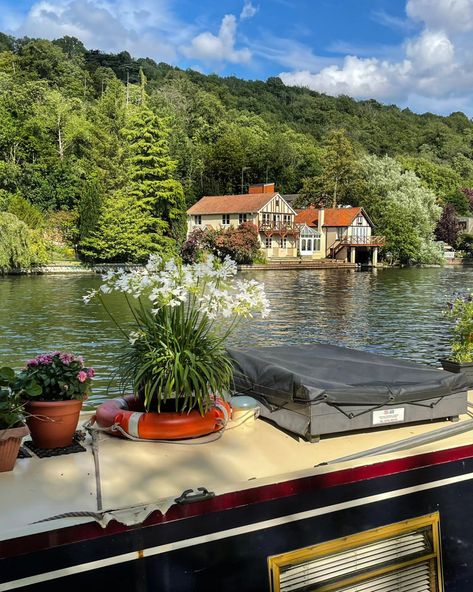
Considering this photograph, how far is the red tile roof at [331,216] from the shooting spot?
213ft

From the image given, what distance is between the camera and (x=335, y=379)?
4441mm

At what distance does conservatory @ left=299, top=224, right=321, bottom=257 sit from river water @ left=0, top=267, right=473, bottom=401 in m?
27.7

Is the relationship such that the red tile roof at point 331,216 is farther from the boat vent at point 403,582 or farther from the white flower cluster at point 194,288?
the boat vent at point 403,582

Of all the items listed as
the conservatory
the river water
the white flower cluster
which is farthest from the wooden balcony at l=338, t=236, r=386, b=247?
the white flower cluster

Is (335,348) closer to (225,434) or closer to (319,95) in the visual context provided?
(225,434)

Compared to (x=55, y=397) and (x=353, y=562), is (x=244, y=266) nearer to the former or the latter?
(x=55, y=397)

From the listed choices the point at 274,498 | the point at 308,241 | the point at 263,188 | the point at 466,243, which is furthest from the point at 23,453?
the point at 466,243

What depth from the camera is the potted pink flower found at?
3559mm

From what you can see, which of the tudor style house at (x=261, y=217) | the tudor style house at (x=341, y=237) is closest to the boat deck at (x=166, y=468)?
the tudor style house at (x=261, y=217)

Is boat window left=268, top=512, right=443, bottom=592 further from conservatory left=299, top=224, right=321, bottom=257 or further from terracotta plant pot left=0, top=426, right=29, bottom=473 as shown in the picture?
conservatory left=299, top=224, right=321, bottom=257

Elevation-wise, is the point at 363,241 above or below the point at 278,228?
below

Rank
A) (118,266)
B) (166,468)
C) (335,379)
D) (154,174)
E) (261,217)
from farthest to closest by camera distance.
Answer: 1. (261,217)
2. (154,174)
3. (118,266)
4. (335,379)
5. (166,468)

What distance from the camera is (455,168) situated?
113 m

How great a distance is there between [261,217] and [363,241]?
428 inches
